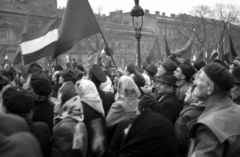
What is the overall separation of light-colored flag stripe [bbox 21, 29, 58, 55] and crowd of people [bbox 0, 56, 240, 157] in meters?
1.39

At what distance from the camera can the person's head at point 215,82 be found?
2463 millimetres

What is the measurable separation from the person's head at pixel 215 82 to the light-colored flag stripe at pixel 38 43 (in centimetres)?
404

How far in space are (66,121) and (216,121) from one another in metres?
1.66

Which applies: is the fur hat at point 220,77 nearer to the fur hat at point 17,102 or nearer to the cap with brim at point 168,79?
the fur hat at point 17,102

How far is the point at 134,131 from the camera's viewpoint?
96.0 inches

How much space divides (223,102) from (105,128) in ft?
6.02

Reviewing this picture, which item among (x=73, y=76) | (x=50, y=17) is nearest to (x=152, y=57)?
(x=73, y=76)

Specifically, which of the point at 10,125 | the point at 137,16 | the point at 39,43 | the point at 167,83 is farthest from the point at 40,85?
the point at 137,16

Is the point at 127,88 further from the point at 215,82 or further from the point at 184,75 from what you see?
the point at 184,75

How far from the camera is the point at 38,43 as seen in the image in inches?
A: 236

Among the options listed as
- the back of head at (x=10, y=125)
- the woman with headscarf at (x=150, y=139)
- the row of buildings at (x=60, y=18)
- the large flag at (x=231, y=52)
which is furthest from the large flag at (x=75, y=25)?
the row of buildings at (x=60, y=18)

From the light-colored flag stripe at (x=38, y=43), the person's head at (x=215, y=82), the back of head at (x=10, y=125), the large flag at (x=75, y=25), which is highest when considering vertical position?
the large flag at (x=75, y=25)

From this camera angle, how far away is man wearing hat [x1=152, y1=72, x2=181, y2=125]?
13.5 ft

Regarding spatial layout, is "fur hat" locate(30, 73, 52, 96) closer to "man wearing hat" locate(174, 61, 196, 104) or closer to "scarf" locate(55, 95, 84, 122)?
"scarf" locate(55, 95, 84, 122)
